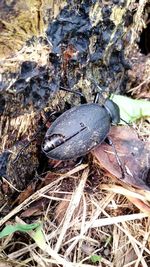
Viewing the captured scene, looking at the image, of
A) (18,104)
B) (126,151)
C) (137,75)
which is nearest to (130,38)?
(137,75)

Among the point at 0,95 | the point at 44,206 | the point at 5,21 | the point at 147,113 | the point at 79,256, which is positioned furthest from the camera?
the point at 147,113

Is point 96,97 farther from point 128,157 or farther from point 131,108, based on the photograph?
point 128,157

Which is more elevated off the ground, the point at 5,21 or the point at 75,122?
the point at 5,21

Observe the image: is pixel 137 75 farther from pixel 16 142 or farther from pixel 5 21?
pixel 5 21

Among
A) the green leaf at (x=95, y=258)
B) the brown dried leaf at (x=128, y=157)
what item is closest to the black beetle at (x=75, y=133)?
the brown dried leaf at (x=128, y=157)

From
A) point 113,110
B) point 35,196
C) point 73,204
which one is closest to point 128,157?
point 113,110

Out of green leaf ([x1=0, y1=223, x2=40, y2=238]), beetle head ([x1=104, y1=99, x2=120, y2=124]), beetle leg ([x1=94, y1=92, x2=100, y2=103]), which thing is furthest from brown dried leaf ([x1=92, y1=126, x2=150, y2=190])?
green leaf ([x1=0, y1=223, x2=40, y2=238])

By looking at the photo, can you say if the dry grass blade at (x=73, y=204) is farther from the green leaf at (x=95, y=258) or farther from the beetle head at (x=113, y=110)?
the beetle head at (x=113, y=110)

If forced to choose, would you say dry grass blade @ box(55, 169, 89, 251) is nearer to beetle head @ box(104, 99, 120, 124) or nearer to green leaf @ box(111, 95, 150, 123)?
beetle head @ box(104, 99, 120, 124)
